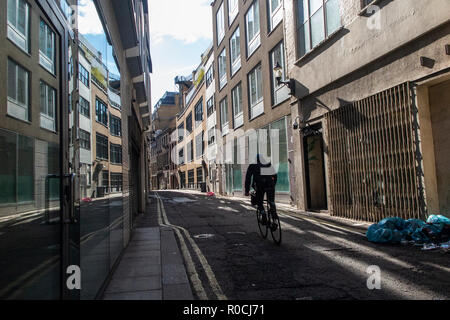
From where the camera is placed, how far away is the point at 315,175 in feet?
45.2

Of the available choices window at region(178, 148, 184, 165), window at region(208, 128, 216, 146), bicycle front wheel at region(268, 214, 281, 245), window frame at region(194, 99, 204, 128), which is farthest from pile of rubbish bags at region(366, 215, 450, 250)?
window at region(178, 148, 184, 165)

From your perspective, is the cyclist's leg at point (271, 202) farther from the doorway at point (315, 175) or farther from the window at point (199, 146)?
the window at point (199, 146)

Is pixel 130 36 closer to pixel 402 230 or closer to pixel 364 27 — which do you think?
pixel 364 27

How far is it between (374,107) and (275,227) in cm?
476

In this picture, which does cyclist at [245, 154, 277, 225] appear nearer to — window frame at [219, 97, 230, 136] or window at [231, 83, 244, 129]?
window at [231, 83, 244, 129]

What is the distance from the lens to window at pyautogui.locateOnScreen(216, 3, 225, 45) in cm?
2839

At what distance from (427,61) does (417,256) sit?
4.63 meters

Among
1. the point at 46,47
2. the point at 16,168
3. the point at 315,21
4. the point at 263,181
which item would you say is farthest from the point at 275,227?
the point at 315,21

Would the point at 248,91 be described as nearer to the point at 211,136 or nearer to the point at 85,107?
the point at 211,136

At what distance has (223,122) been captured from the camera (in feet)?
96.3

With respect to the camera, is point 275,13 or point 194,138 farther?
point 194,138

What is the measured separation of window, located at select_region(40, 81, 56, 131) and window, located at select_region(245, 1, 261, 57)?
18.6 metres
